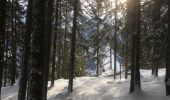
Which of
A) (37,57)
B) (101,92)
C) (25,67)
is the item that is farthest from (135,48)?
(37,57)

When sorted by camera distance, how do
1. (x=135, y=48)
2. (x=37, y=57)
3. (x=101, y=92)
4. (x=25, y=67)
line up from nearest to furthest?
(x=37, y=57) < (x=25, y=67) < (x=135, y=48) < (x=101, y=92)

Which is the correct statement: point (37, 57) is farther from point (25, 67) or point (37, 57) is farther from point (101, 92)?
point (101, 92)

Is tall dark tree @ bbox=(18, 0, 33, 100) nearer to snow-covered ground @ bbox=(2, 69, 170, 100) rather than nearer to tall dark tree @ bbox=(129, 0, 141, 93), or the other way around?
snow-covered ground @ bbox=(2, 69, 170, 100)

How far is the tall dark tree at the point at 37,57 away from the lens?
1055 cm

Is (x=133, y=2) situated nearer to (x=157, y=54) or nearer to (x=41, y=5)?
(x=157, y=54)

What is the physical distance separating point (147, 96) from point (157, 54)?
4.83 m

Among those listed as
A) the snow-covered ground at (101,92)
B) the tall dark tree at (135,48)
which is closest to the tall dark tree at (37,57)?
the snow-covered ground at (101,92)

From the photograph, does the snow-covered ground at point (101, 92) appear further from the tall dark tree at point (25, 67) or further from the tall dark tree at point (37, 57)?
the tall dark tree at point (37, 57)

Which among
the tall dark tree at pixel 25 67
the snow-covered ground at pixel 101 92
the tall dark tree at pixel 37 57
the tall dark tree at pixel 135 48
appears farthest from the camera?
the tall dark tree at pixel 135 48

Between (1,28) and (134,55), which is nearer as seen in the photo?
(1,28)

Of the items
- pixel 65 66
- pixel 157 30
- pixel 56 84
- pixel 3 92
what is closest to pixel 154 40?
pixel 157 30

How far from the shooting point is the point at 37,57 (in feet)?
34.9

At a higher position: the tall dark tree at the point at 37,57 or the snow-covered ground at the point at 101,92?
the tall dark tree at the point at 37,57

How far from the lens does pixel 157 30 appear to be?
23.4m
